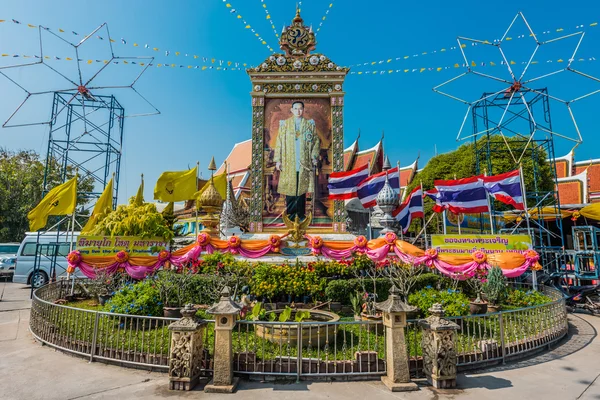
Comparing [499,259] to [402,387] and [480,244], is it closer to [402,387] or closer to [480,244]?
[480,244]

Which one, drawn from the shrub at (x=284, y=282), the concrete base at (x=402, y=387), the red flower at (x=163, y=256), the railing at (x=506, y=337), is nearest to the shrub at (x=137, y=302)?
the red flower at (x=163, y=256)

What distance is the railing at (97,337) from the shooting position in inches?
265

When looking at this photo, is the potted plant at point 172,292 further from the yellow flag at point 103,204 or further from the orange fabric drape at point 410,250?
the orange fabric drape at point 410,250

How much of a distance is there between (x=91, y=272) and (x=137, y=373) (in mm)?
6299

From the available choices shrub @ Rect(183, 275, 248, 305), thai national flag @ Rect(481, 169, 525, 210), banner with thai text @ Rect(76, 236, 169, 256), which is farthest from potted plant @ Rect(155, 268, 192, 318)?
thai national flag @ Rect(481, 169, 525, 210)

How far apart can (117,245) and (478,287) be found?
12.2m

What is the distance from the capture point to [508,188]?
13609mm

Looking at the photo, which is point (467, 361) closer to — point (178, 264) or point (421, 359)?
point (421, 359)

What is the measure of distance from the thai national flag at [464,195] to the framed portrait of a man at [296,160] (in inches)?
Result: 191

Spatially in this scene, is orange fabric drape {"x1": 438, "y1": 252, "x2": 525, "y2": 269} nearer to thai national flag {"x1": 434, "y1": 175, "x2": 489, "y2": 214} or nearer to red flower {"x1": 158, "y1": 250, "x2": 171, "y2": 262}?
thai national flag {"x1": 434, "y1": 175, "x2": 489, "y2": 214}

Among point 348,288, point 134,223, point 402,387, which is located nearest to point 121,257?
point 134,223

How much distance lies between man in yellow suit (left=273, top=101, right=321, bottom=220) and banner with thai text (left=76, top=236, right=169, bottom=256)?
5.94 metres

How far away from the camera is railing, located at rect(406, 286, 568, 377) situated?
6.78 meters

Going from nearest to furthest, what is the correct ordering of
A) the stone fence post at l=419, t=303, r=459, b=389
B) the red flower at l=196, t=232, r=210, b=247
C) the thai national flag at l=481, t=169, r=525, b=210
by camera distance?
the stone fence post at l=419, t=303, r=459, b=389
the red flower at l=196, t=232, r=210, b=247
the thai national flag at l=481, t=169, r=525, b=210
